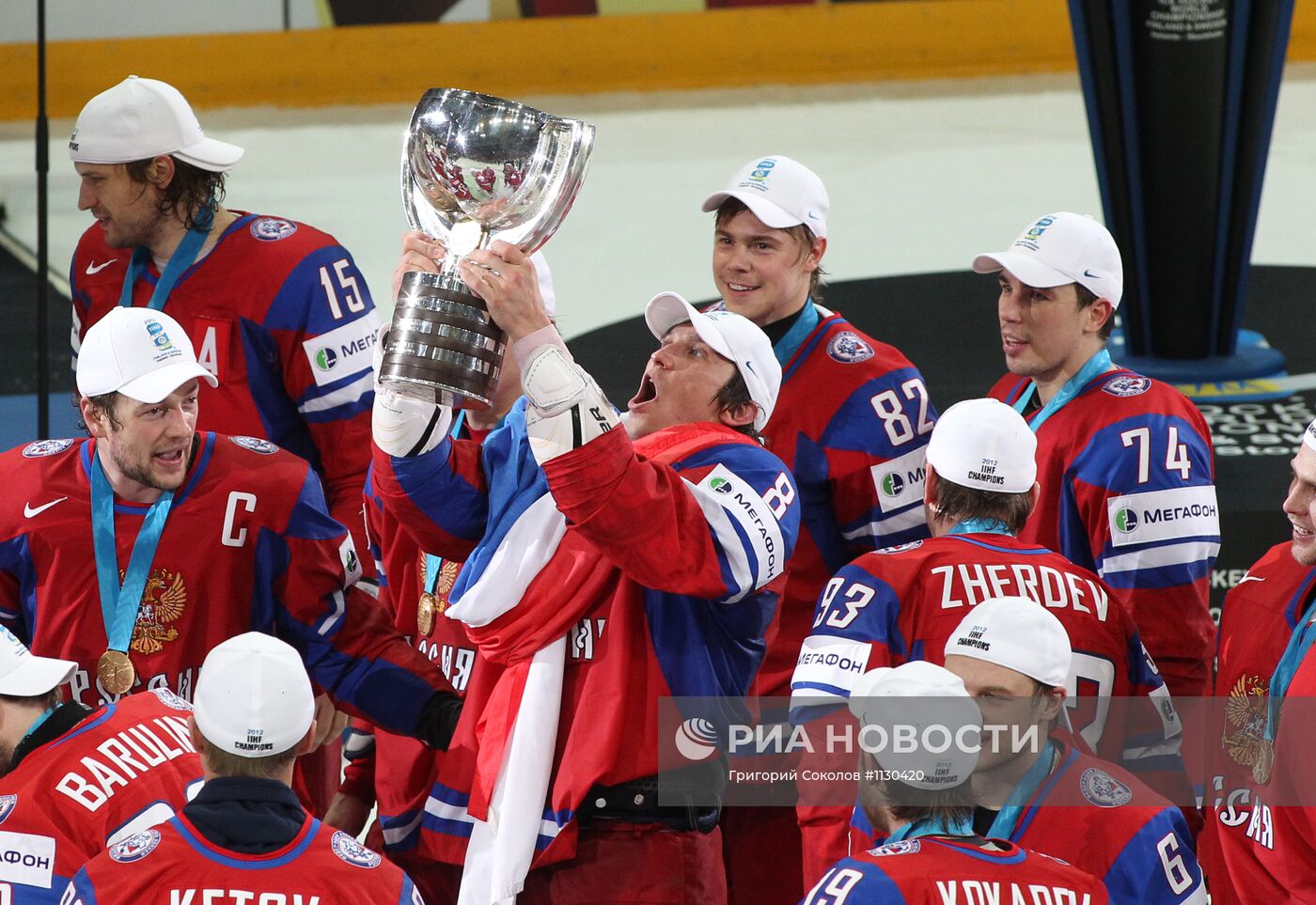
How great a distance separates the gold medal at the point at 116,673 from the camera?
329cm

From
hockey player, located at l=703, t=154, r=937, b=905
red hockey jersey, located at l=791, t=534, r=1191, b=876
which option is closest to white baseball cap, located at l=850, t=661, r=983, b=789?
red hockey jersey, located at l=791, t=534, r=1191, b=876

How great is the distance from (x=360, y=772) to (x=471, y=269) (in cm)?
175

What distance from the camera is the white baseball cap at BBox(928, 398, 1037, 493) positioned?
331 cm

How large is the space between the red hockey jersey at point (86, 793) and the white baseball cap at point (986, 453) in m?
1.39

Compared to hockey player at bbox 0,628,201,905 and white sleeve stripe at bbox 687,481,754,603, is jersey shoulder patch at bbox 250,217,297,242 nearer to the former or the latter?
hockey player at bbox 0,628,201,905

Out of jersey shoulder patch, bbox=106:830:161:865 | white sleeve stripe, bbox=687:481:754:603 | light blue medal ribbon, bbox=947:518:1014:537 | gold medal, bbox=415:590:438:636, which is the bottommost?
gold medal, bbox=415:590:438:636

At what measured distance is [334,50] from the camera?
1252cm

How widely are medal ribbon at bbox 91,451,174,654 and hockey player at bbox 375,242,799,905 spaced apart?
58 centimetres

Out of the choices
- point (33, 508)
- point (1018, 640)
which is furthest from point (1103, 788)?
point (33, 508)

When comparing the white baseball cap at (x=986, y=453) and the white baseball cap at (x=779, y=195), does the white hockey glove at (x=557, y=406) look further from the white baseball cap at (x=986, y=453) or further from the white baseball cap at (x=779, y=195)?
the white baseball cap at (x=779, y=195)

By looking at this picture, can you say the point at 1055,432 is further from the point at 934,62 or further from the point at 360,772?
the point at 934,62

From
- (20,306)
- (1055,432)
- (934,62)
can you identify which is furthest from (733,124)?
(1055,432)

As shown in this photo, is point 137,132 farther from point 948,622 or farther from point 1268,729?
point 1268,729

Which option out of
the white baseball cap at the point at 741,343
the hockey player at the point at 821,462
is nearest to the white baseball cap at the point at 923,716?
the white baseball cap at the point at 741,343
